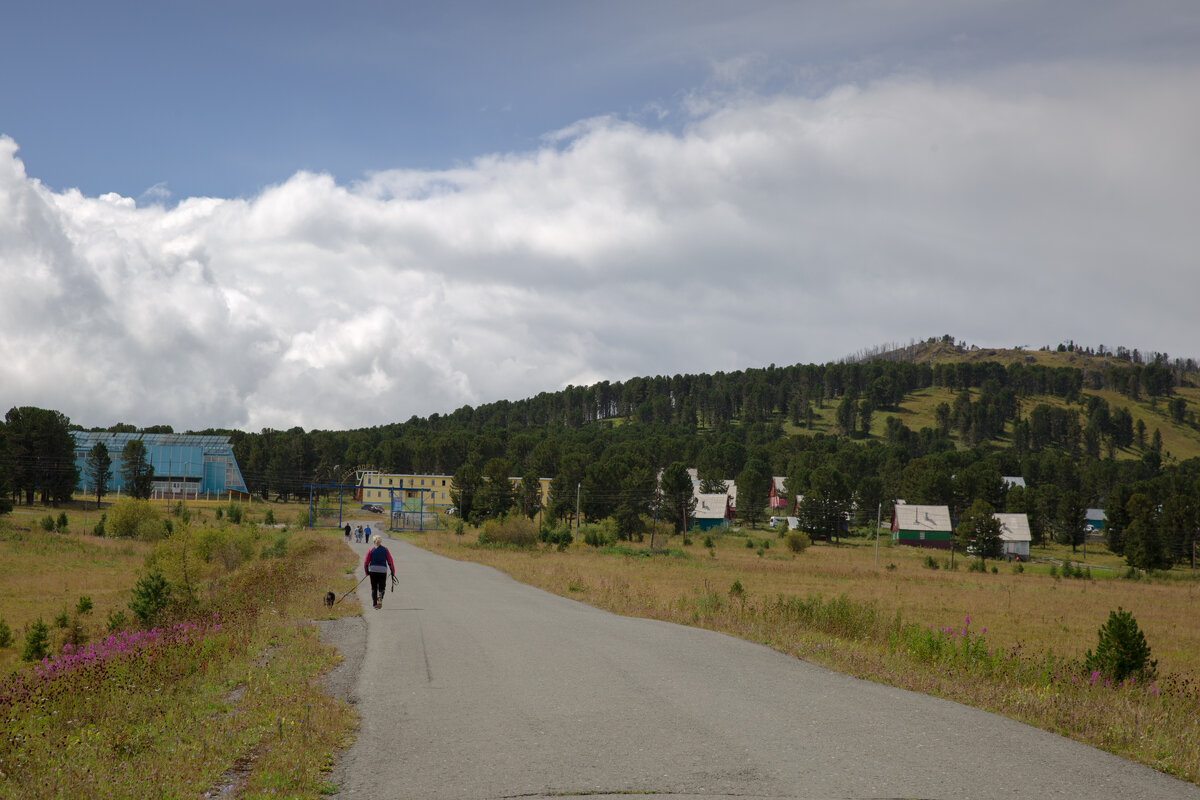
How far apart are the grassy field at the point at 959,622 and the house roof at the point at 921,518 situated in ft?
102

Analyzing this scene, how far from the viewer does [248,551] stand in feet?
137

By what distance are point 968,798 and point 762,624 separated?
9.70 m

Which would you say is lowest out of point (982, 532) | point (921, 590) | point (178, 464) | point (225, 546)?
point (921, 590)

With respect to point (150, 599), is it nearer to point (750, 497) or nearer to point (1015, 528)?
point (1015, 528)

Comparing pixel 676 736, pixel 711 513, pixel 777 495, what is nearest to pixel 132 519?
pixel 676 736

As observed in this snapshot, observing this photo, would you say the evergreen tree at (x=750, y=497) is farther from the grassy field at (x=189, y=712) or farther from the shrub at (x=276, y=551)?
the grassy field at (x=189, y=712)

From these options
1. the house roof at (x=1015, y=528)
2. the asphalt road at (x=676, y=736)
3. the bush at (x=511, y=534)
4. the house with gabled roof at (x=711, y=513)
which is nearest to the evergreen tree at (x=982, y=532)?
the house roof at (x=1015, y=528)

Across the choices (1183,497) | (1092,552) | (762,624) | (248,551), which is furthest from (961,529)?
(762,624)

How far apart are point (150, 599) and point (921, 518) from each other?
9179 cm

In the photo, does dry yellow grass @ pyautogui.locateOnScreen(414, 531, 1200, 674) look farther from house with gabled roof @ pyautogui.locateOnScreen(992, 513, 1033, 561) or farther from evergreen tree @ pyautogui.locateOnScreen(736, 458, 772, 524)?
evergreen tree @ pyautogui.locateOnScreen(736, 458, 772, 524)

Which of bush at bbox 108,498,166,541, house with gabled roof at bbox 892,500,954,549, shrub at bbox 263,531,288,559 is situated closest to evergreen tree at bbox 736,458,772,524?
house with gabled roof at bbox 892,500,954,549

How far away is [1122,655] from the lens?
13070 mm

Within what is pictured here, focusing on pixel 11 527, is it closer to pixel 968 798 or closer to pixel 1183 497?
pixel 968 798

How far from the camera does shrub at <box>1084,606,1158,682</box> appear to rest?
42.4ft
